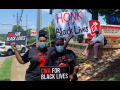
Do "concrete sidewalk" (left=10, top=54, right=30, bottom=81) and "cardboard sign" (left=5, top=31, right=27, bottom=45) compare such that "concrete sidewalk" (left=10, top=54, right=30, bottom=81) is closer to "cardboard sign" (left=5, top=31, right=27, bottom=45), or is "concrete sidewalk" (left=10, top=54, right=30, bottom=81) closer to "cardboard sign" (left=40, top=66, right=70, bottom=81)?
"cardboard sign" (left=5, top=31, right=27, bottom=45)

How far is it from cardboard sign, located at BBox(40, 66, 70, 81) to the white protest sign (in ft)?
5.59

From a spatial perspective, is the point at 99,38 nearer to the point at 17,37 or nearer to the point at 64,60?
the point at 17,37

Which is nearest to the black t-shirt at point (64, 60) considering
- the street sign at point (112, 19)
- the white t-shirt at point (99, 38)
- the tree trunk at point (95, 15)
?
the white t-shirt at point (99, 38)

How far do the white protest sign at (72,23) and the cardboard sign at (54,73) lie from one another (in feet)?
5.59

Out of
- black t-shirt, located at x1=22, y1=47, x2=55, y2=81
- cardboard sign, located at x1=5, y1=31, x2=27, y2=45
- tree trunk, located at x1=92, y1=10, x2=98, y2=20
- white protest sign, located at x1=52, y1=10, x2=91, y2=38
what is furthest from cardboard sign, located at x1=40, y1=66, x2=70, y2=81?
tree trunk, located at x1=92, y1=10, x2=98, y2=20

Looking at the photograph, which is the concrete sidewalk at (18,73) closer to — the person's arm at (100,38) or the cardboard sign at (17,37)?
the cardboard sign at (17,37)

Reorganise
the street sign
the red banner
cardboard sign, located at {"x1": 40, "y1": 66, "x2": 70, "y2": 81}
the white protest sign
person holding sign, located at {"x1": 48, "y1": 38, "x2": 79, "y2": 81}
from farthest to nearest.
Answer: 1. the street sign
2. the red banner
3. the white protest sign
4. person holding sign, located at {"x1": 48, "y1": 38, "x2": 79, "y2": 81}
5. cardboard sign, located at {"x1": 40, "y1": 66, "x2": 70, "y2": 81}

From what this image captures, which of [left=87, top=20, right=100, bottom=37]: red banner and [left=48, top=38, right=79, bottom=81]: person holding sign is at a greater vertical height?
[left=87, top=20, right=100, bottom=37]: red banner

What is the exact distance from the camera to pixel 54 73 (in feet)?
9.32

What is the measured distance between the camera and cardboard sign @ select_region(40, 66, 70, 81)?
9.14 ft

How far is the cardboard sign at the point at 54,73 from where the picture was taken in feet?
9.14

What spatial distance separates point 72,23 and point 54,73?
207 centimetres

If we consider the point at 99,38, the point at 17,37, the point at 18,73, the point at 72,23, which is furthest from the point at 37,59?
the point at 99,38
